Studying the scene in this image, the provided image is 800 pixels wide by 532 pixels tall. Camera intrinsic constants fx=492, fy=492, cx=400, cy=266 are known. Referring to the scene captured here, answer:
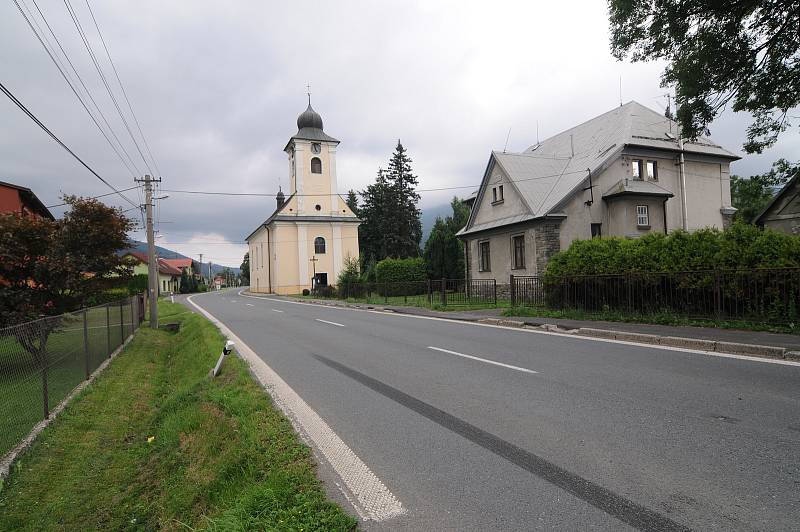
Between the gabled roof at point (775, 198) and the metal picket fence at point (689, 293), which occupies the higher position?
the gabled roof at point (775, 198)

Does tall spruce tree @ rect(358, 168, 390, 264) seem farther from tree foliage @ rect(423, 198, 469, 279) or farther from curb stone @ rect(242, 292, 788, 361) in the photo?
curb stone @ rect(242, 292, 788, 361)

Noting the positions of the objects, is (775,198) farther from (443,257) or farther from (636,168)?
(443,257)

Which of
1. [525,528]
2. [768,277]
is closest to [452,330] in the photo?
[768,277]

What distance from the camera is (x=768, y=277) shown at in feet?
36.4

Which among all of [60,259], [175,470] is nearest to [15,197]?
[60,259]

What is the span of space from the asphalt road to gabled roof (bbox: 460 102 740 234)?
661 inches

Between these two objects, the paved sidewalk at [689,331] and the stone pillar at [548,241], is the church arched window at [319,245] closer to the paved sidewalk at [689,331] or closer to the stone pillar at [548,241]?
the stone pillar at [548,241]

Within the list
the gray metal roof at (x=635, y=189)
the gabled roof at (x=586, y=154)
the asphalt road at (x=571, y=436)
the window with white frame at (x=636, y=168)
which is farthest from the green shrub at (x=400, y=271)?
the asphalt road at (x=571, y=436)

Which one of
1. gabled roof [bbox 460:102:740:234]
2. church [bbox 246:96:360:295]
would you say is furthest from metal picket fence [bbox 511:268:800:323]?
church [bbox 246:96:360:295]

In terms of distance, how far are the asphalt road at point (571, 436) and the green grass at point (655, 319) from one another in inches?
131

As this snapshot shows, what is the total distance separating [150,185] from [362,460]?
21.4m

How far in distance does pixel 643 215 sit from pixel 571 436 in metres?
23.0

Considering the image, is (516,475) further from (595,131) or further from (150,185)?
(595,131)

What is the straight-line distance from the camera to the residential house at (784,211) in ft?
84.0
